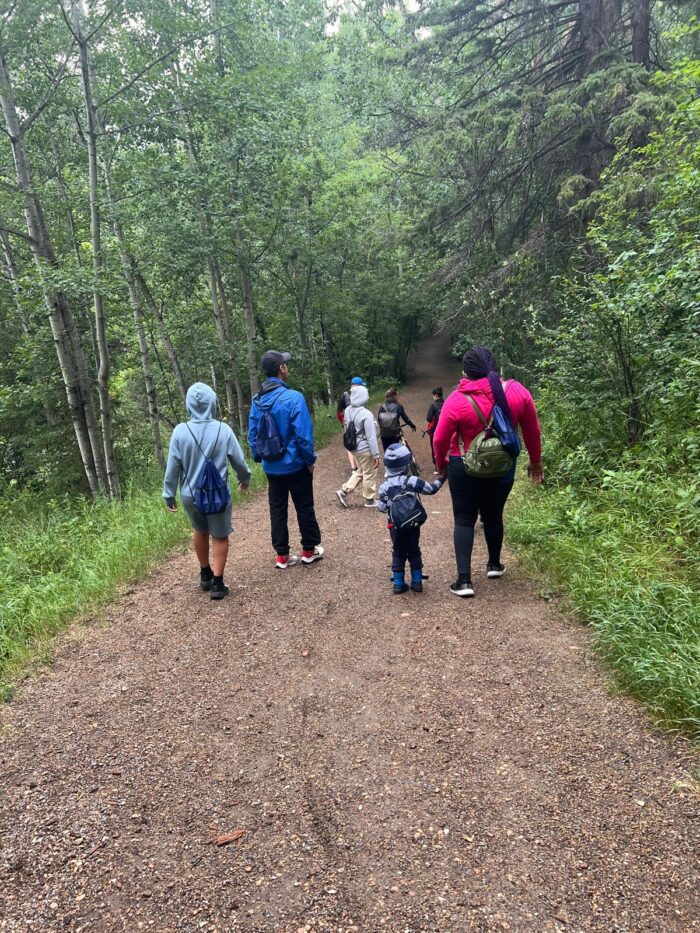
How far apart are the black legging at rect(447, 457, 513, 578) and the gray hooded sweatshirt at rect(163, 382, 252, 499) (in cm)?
188

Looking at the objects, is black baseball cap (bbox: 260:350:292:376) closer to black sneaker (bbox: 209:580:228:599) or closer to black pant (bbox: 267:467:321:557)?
black pant (bbox: 267:467:321:557)

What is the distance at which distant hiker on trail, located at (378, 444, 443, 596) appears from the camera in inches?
171

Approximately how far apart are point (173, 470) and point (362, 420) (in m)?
4.05

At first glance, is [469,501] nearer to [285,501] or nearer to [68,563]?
[285,501]

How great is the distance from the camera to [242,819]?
2.29 metres

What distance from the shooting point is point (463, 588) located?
432 centimetres

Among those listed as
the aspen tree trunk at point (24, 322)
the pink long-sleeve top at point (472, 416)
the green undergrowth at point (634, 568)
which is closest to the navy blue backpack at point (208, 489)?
the pink long-sleeve top at point (472, 416)

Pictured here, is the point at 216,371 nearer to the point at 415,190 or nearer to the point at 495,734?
the point at 415,190

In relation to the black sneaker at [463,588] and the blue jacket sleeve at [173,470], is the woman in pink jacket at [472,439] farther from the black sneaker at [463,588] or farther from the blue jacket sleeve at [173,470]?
the blue jacket sleeve at [173,470]

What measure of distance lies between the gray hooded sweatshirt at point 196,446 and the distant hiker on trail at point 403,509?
1.37 m

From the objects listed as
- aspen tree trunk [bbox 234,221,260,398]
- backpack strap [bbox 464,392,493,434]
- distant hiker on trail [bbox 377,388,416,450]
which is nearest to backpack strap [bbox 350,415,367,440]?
distant hiker on trail [bbox 377,388,416,450]

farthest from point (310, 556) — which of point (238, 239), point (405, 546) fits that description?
point (238, 239)

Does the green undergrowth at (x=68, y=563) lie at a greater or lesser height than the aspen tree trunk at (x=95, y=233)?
lesser

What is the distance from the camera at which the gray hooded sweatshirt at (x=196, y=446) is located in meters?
4.31
